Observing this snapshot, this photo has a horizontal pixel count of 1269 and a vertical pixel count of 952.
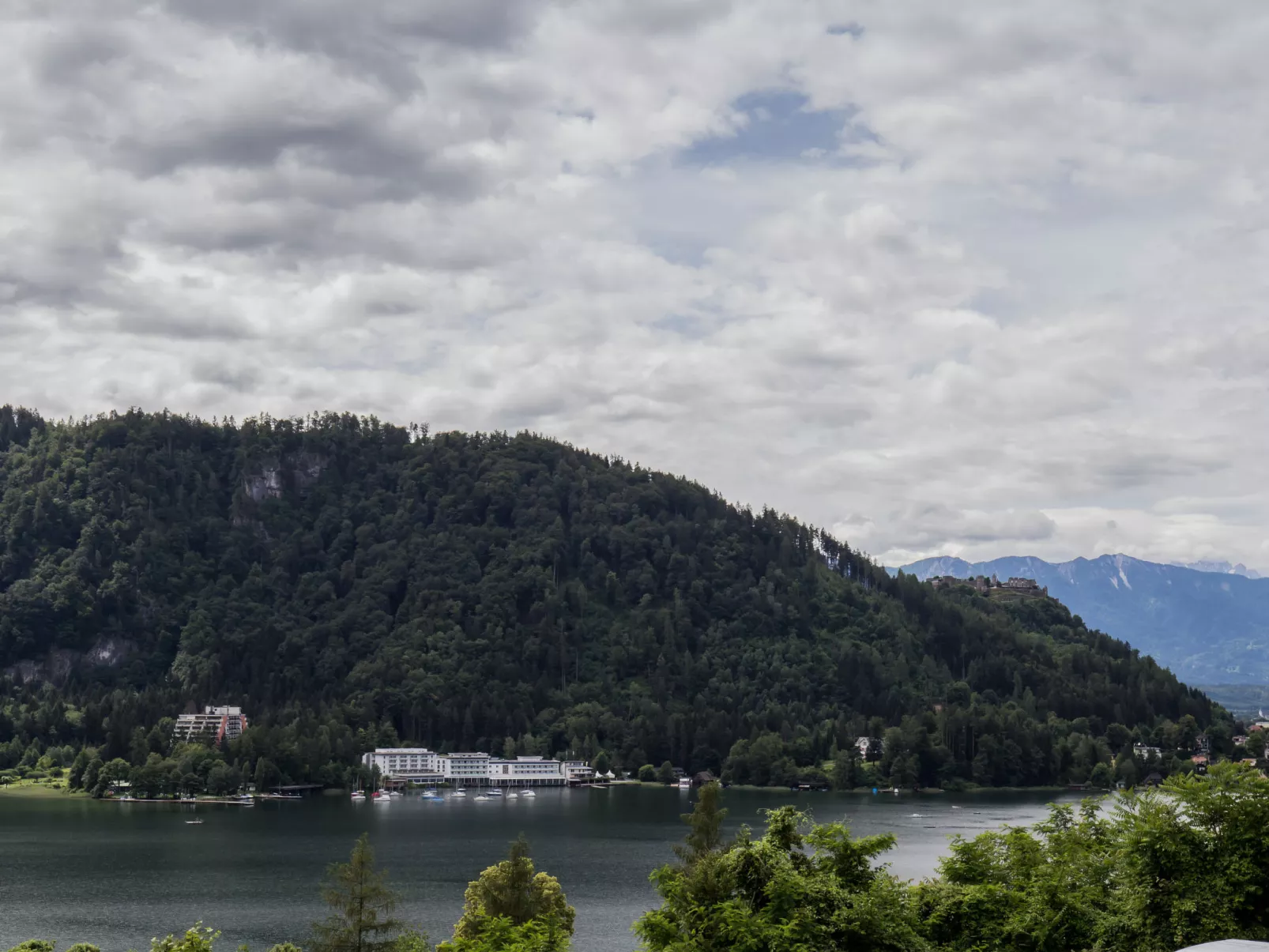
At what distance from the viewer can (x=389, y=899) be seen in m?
52.3

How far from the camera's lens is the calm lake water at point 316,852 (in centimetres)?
8162

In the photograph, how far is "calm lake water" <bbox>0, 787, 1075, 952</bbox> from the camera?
81625 millimetres

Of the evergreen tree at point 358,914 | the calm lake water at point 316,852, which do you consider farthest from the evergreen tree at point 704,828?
the evergreen tree at point 358,914

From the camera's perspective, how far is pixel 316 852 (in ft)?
375

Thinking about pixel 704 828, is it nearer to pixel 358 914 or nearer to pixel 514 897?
pixel 514 897

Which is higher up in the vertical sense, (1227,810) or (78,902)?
(1227,810)

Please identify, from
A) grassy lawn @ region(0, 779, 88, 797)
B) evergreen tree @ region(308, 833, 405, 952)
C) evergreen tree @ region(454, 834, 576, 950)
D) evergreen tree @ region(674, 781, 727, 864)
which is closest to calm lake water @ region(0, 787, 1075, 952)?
grassy lawn @ region(0, 779, 88, 797)

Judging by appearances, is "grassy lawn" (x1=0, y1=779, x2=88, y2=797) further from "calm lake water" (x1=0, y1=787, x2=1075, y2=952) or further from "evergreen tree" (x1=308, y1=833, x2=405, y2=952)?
"evergreen tree" (x1=308, y1=833, x2=405, y2=952)

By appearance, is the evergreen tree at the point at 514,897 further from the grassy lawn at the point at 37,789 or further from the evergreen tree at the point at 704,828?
the grassy lawn at the point at 37,789

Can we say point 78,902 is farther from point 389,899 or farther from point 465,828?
point 465,828

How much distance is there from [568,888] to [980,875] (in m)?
52.2

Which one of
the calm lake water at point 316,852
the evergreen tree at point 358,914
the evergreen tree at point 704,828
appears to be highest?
the evergreen tree at point 704,828

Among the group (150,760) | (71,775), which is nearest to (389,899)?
(150,760)

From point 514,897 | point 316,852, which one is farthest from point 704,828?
point 316,852
